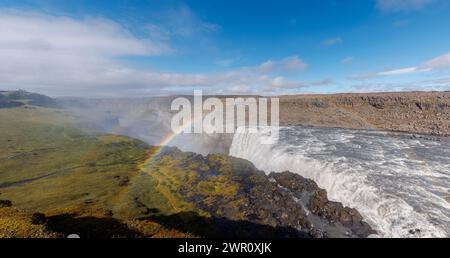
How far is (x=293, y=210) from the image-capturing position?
22.7 metres

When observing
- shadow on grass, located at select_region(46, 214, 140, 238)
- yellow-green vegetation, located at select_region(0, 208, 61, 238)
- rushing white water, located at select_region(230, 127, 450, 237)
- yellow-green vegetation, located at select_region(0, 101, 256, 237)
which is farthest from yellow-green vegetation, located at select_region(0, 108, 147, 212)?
rushing white water, located at select_region(230, 127, 450, 237)

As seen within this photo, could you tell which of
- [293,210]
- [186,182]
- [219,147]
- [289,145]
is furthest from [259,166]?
[219,147]

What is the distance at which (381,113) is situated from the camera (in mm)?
59875

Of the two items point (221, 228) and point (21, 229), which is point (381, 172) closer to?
point (221, 228)

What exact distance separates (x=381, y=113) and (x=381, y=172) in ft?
141

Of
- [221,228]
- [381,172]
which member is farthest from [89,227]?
[381,172]

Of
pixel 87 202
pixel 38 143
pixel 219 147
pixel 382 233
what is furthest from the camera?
pixel 38 143

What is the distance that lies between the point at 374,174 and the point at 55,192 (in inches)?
1564

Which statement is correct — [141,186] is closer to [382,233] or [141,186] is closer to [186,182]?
[186,182]

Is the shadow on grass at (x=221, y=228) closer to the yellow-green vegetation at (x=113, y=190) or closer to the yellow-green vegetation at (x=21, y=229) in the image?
the yellow-green vegetation at (x=113, y=190)

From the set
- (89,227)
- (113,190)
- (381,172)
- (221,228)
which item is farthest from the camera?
(113,190)

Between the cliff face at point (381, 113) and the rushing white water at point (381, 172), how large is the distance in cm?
1109

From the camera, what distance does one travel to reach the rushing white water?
17.6m

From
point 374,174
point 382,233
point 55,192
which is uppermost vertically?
point 374,174
